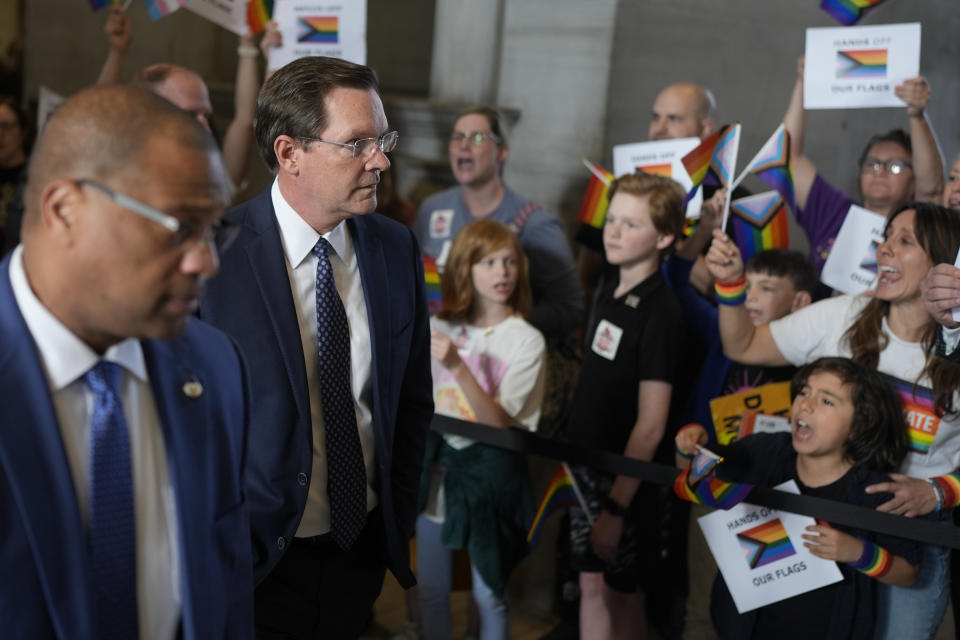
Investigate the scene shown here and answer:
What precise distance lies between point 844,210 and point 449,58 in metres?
2.66

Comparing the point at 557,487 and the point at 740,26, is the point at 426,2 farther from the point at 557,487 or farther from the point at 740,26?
the point at 557,487

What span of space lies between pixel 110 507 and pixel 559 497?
2065mm

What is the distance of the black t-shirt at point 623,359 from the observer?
123 inches

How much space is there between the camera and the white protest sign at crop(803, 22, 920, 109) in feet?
11.3

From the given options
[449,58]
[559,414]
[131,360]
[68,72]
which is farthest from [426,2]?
[131,360]

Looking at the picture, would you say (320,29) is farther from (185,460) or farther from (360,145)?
(185,460)

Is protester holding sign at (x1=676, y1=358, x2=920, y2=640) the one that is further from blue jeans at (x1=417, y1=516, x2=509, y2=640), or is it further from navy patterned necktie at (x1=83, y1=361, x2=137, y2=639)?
navy patterned necktie at (x1=83, y1=361, x2=137, y2=639)

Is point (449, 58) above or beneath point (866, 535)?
above

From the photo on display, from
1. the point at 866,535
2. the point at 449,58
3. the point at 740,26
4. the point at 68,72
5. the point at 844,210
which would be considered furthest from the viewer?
the point at 68,72

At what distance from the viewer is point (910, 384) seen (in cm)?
271

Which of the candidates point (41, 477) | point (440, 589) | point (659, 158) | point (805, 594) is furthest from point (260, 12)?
point (41, 477)

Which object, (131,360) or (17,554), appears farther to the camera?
(131,360)

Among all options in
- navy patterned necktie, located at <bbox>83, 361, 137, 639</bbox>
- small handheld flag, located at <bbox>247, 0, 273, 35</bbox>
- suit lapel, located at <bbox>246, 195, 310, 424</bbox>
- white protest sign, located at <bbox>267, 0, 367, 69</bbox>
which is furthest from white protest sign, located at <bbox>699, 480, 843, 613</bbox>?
small handheld flag, located at <bbox>247, 0, 273, 35</bbox>

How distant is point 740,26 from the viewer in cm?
505
